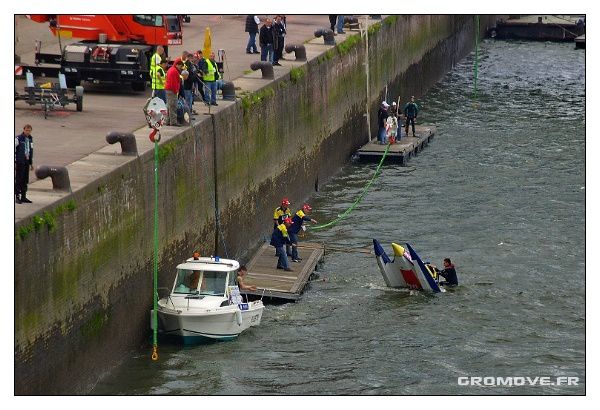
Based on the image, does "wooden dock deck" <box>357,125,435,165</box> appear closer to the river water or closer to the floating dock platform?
the river water

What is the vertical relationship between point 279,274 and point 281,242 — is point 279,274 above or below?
below

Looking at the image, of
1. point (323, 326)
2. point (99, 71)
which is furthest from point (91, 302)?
point (99, 71)

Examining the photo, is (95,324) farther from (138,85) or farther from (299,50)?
(299,50)

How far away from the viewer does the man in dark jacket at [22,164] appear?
100 ft

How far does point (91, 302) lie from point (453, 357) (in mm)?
7644

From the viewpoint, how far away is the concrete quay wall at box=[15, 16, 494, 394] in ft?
97.0

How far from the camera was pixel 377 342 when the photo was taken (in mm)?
35375

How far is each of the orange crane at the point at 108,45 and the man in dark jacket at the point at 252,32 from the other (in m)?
2.90

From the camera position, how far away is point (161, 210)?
3603 cm

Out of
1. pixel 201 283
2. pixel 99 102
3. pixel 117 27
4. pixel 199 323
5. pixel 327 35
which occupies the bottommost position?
pixel 199 323

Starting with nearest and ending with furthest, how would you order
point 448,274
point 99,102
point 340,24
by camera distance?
point 448,274, point 99,102, point 340,24

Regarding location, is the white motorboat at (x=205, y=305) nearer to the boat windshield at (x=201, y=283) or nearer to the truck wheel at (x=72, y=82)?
the boat windshield at (x=201, y=283)

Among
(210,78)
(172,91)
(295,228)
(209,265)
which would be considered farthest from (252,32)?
(209,265)
